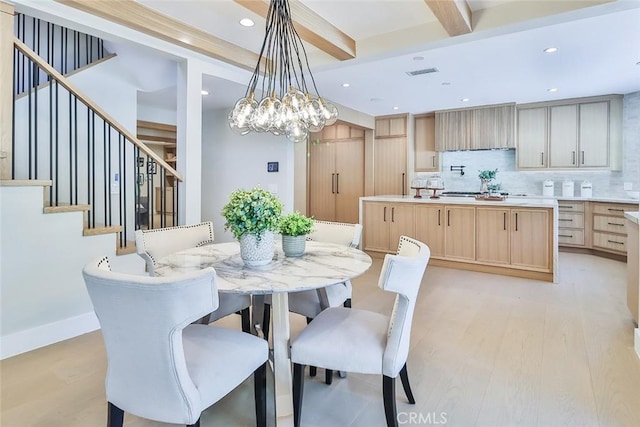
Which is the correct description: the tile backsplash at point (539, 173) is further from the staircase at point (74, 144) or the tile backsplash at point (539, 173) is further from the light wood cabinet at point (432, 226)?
the staircase at point (74, 144)

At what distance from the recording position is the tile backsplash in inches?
207

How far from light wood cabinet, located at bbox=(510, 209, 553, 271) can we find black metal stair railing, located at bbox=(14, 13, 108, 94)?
5362mm

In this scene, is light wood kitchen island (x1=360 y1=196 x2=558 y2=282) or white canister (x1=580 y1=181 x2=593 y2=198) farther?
white canister (x1=580 y1=181 x2=593 y2=198)

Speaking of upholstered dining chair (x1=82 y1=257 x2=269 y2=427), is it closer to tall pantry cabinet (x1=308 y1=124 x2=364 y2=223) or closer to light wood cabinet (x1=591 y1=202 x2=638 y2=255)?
light wood cabinet (x1=591 y1=202 x2=638 y2=255)

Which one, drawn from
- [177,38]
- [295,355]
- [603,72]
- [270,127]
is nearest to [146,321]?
[295,355]

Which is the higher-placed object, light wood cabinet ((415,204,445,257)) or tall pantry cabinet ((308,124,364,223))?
tall pantry cabinet ((308,124,364,223))

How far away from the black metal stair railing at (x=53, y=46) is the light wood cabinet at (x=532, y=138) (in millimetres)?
6401

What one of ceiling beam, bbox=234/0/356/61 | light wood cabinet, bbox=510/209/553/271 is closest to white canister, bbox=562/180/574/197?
light wood cabinet, bbox=510/209/553/271

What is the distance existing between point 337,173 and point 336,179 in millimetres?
129

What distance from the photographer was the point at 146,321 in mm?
1116

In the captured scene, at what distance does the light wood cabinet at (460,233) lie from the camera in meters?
4.52

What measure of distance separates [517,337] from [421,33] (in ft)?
8.91

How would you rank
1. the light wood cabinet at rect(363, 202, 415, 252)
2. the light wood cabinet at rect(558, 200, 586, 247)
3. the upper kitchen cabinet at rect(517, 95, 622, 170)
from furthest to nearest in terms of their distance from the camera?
the light wood cabinet at rect(558, 200, 586, 247) < the upper kitchen cabinet at rect(517, 95, 622, 170) < the light wood cabinet at rect(363, 202, 415, 252)

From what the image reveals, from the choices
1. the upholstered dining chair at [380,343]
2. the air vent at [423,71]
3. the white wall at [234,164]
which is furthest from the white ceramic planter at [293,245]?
the white wall at [234,164]
